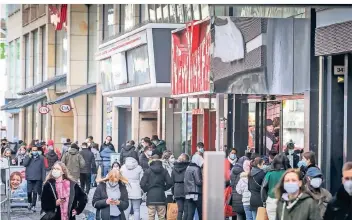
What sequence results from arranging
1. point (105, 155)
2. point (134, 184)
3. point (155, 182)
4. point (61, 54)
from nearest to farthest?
point (155, 182) < point (134, 184) < point (105, 155) < point (61, 54)

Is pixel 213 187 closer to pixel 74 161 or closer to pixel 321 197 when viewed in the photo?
pixel 321 197

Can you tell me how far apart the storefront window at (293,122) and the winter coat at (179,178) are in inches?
210

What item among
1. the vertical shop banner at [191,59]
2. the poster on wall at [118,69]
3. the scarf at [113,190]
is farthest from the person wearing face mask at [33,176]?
the poster on wall at [118,69]

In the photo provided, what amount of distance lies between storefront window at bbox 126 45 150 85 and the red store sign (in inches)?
585

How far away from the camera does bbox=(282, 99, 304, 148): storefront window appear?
26.2 metres

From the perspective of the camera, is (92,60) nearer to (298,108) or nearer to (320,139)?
(298,108)

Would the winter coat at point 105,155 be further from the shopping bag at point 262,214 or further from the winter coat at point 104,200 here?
the shopping bag at point 262,214

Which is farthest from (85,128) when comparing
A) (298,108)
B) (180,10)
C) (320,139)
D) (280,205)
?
(280,205)

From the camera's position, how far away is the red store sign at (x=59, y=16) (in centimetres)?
5160

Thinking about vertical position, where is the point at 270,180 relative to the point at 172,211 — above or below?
above

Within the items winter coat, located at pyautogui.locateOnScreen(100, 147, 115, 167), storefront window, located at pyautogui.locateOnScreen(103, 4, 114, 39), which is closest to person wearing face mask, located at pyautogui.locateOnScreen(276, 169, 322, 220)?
winter coat, located at pyautogui.locateOnScreen(100, 147, 115, 167)

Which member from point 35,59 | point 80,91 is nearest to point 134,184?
point 80,91

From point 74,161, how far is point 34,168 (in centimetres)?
252

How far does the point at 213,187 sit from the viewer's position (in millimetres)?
7234
